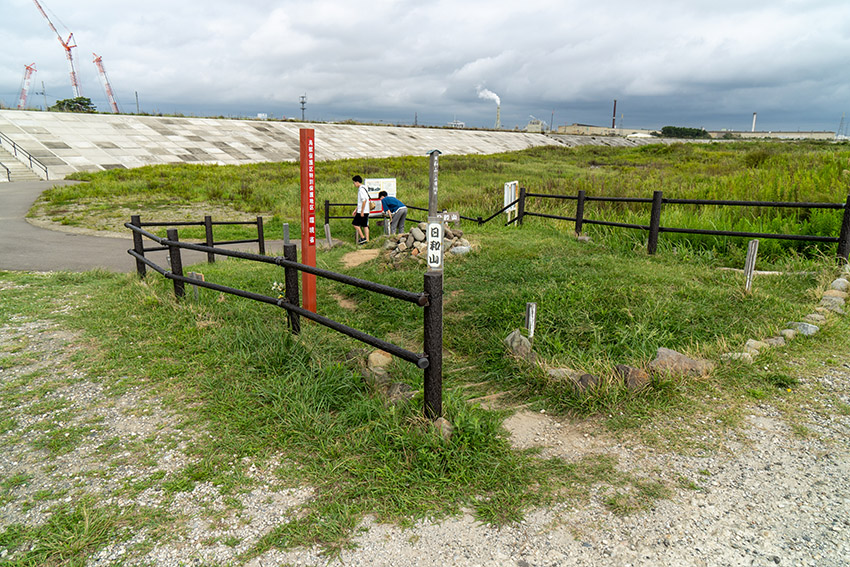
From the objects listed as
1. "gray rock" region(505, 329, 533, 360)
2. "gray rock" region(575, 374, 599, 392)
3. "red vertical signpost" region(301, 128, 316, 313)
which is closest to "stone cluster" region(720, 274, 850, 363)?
"gray rock" region(575, 374, 599, 392)

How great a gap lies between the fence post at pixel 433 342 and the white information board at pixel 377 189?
10.4m

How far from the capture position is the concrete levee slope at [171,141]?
98.9ft

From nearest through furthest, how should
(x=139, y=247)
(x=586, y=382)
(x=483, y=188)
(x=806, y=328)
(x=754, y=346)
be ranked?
1. (x=586, y=382)
2. (x=754, y=346)
3. (x=806, y=328)
4. (x=139, y=247)
5. (x=483, y=188)

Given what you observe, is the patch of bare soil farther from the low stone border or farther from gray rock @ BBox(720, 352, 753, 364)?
gray rock @ BBox(720, 352, 753, 364)

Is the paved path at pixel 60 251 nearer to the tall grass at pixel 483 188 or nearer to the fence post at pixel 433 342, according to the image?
the tall grass at pixel 483 188

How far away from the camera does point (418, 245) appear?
9242 millimetres

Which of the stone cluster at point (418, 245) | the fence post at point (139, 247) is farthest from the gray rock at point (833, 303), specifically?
the fence post at point (139, 247)

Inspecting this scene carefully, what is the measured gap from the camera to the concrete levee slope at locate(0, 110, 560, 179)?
3014 centimetres

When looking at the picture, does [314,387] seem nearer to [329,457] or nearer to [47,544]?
[329,457]

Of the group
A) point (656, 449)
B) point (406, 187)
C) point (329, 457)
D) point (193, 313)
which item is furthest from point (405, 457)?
point (406, 187)

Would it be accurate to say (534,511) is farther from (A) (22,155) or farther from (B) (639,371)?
(A) (22,155)

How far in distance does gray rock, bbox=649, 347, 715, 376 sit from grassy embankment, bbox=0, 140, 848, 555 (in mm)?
107

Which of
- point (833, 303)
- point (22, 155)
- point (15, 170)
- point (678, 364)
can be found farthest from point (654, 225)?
point (22, 155)

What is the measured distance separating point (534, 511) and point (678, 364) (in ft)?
6.75
